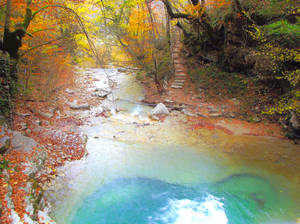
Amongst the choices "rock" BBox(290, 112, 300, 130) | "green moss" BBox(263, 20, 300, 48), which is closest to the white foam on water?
"rock" BBox(290, 112, 300, 130)

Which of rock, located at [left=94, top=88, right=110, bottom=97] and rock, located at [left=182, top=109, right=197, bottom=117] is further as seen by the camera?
rock, located at [left=94, top=88, right=110, bottom=97]

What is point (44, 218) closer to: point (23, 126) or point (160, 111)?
point (23, 126)

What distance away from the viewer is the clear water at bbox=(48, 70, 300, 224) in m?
3.98

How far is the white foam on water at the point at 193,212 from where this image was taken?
3.93 metres

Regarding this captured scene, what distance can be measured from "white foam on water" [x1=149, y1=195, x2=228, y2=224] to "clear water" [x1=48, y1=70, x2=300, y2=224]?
0.8 inches

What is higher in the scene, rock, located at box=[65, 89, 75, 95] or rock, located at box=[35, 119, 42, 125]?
rock, located at box=[65, 89, 75, 95]

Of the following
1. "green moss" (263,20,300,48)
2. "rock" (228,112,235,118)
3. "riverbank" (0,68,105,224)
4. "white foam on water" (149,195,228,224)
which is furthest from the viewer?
"rock" (228,112,235,118)

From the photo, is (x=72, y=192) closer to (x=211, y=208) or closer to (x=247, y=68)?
(x=211, y=208)

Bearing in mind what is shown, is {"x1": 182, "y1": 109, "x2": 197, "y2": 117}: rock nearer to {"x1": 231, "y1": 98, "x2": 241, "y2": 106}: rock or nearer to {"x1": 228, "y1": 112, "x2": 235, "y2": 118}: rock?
{"x1": 228, "y1": 112, "x2": 235, "y2": 118}: rock

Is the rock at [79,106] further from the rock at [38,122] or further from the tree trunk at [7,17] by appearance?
the tree trunk at [7,17]

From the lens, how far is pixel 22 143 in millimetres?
4988

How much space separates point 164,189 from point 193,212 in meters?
0.86

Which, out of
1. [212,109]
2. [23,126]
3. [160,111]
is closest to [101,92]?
[160,111]

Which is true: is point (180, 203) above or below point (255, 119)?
below
